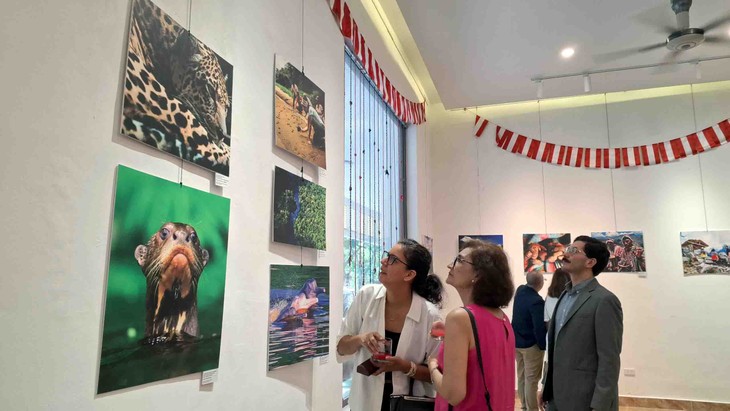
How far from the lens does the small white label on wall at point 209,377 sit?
192 centimetres

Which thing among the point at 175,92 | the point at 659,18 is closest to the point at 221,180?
the point at 175,92

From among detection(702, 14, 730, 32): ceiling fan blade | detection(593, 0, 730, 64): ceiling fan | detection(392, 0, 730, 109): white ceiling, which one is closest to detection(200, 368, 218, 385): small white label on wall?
detection(392, 0, 730, 109): white ceiling

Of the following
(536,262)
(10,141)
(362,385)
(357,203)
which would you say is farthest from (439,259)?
(10,141)

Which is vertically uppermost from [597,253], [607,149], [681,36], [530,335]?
[681,36]

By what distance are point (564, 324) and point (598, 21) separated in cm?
327

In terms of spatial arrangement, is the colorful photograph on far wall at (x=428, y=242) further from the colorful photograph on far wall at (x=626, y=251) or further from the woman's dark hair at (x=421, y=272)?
the woman's dark hair at (x=421, y=272)

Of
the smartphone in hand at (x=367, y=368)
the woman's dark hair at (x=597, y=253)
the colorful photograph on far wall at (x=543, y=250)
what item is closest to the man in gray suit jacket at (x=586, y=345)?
the woman's dark hair at (x=597, y=253)

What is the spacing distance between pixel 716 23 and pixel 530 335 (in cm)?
351

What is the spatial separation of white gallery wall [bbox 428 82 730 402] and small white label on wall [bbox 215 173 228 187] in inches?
221

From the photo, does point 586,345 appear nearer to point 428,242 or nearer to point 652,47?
point 652,47

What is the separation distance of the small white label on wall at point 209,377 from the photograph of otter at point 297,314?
46cm

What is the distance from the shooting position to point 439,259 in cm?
745

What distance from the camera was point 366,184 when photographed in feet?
15.8

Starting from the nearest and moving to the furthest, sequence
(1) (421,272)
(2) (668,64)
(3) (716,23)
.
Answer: (1) (421,272) < (3) (716,23) < (2) (668,64)
